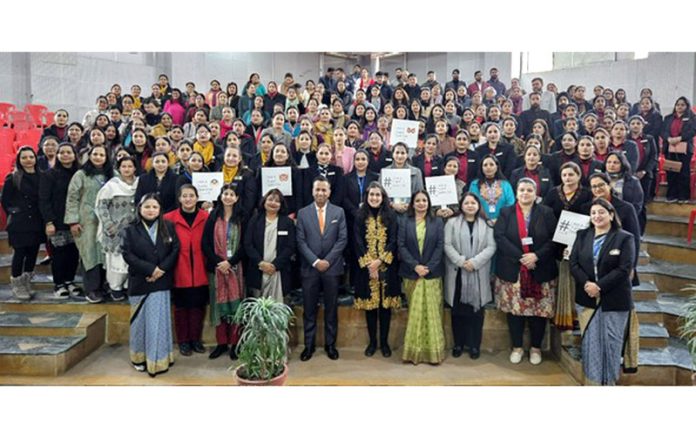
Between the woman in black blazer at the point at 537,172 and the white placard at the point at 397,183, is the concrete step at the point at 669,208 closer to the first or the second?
the woman in black blazer at the point at 537,172

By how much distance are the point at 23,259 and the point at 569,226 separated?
473cm

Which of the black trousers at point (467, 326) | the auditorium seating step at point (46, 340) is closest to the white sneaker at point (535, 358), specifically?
the black trousers at point (467, 326)

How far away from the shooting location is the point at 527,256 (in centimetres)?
396

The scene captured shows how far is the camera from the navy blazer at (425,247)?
4121mm

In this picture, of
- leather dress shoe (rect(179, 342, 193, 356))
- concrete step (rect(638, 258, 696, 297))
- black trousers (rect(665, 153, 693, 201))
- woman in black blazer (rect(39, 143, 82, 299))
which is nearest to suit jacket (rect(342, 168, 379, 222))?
leather dress shoe (rect(179, 342, 193, 356))

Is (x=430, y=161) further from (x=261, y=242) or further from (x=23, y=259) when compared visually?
(x=23, y=259)

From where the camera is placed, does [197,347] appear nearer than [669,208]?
Yes

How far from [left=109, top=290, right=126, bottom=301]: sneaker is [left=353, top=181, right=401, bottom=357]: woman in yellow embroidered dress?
85.4 inches

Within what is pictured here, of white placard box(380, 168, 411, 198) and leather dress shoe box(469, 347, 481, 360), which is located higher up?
white placard box(380, 168, 411, 198)

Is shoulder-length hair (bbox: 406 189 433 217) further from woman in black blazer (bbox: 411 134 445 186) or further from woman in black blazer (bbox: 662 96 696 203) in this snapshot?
woman in black blazer (bbox: 662 96 696 203)

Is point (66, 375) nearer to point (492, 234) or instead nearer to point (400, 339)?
point (400, 339)

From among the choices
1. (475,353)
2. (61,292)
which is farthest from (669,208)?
(61,292)

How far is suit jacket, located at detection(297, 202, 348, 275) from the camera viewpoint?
4176 mm

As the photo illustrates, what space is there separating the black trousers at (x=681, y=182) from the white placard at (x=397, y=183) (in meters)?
3.79
